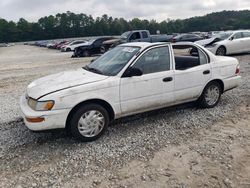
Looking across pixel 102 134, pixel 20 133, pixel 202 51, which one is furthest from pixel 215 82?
pixel 20 133

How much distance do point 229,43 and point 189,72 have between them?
34.3 ft

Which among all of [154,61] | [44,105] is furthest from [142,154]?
[154,61]

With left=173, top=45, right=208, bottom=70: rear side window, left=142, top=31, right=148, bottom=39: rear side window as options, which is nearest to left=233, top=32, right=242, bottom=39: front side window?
left=142, top=31, right=148, bottom=39: rear side window

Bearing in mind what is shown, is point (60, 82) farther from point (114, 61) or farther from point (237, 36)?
point (237, 36)

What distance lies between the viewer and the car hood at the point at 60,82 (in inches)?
184

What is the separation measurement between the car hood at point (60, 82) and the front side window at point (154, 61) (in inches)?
30.2

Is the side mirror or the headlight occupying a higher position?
the side mirror

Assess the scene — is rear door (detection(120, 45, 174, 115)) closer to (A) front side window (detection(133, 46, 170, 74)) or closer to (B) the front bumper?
(A) front side window (detection(133, 46, 170, 74))

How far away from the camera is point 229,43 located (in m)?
15.3

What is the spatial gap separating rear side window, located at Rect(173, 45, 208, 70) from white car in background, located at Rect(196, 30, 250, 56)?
29.7 ft

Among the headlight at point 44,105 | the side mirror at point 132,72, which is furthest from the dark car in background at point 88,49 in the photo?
the headlight at point 44,105

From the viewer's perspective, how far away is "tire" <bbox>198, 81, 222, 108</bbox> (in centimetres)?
624

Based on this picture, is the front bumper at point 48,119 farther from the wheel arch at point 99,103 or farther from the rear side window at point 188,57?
the rear side window at point 188,57

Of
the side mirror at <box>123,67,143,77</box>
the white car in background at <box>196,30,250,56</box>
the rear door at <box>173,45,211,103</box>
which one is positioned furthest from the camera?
the white car in background at <box>196,30,250,56</box>
